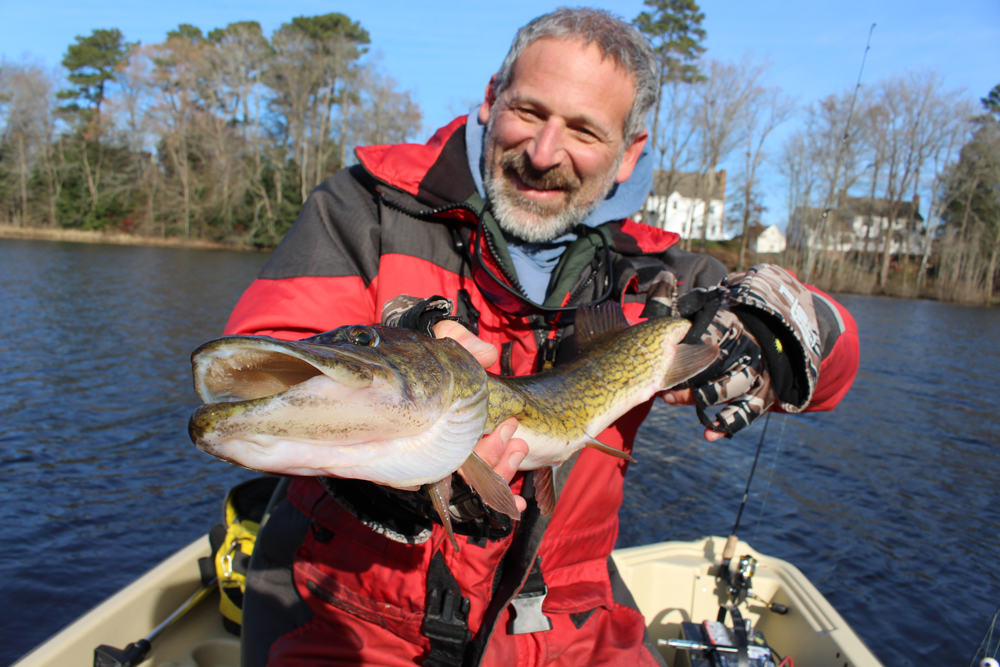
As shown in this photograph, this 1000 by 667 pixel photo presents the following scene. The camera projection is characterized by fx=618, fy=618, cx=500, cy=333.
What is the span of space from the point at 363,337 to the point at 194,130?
42.2m

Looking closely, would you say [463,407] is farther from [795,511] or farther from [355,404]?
[795,511]

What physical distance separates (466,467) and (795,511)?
687 centimetres

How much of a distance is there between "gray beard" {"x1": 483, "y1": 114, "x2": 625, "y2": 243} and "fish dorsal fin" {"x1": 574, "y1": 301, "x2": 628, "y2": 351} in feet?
1.36

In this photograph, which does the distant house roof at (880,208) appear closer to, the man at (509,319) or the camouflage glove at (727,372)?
the man at (509,319)

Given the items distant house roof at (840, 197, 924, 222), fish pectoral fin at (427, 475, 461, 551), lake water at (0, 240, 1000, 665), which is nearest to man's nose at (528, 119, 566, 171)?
fish pectoral fin at (427, 475, 461, 551)

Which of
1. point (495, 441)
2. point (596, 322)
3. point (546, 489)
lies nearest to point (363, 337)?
point (495, 441)

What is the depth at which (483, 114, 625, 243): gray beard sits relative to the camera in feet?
8.16

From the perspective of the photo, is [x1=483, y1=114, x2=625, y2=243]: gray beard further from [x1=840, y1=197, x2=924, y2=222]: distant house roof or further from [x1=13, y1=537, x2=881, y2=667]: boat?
[x1=840, y1=197, x2=924, y2=222]: distant house roof

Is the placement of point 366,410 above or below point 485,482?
above

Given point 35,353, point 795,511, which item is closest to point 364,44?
point 35,353

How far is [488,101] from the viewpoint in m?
2.67

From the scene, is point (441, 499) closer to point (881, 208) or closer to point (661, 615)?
point (661, 615)

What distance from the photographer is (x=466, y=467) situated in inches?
59.6

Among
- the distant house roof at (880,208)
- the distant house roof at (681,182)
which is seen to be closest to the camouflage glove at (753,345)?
the distant house roof at (681,182)
